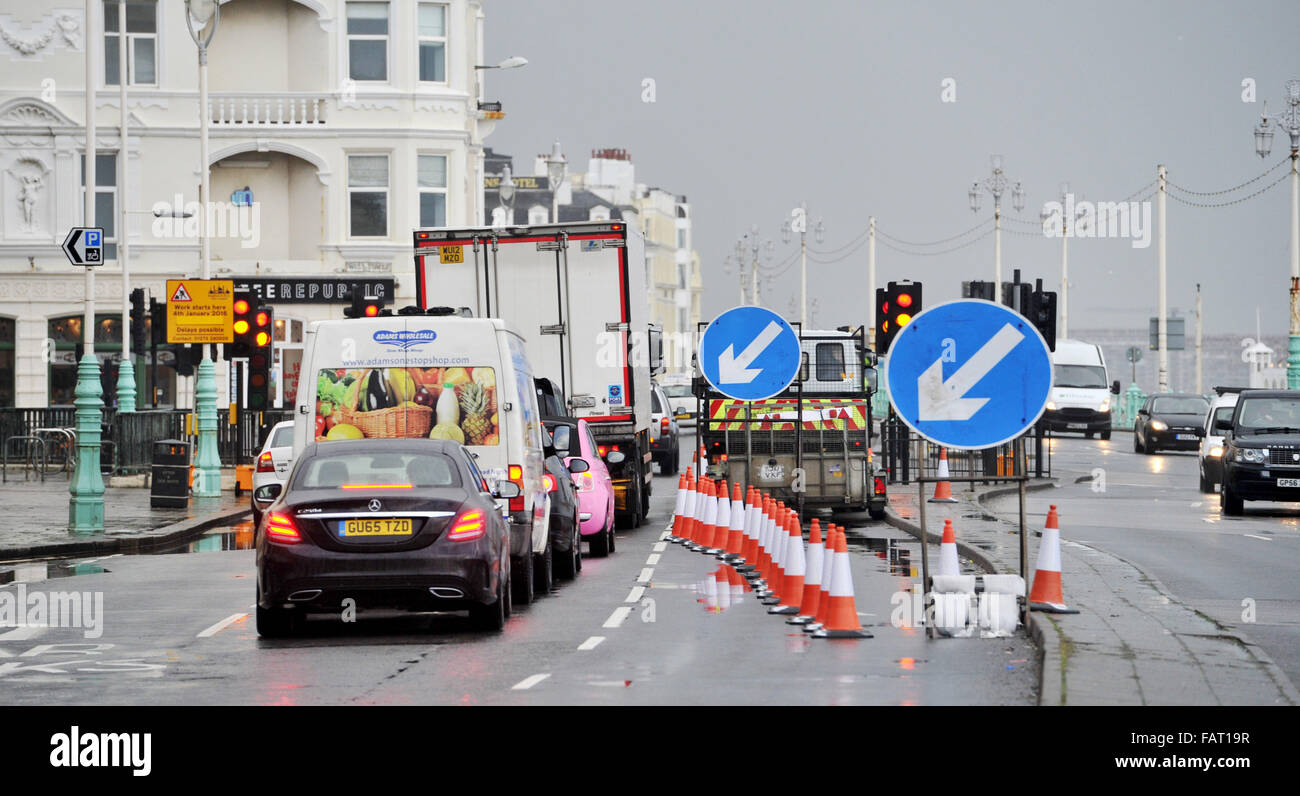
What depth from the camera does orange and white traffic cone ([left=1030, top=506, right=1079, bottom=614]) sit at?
546 inches

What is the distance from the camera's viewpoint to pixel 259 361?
31953mm

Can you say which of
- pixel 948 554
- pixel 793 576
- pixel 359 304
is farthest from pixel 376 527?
pixel 359 304

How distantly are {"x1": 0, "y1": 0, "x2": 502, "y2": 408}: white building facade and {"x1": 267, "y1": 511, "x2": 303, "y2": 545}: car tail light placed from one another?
37.6 metres

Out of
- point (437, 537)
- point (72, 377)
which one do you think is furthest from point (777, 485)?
point (72, 377)

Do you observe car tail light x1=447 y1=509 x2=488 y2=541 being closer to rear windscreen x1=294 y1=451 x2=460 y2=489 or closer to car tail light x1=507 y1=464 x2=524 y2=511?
rear windscreen x1=294 y1=451 x2=460 y2=489

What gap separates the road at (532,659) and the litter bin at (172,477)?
13.1 m

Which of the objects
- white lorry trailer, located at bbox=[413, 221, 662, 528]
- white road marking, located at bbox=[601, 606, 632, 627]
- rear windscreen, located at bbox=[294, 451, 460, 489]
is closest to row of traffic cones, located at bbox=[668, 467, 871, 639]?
white road marking, located at bbox=[601, 606, 632, 627]

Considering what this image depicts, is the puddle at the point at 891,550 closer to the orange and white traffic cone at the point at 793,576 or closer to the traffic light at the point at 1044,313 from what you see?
the orange and white traffic cone at the point at 793,576

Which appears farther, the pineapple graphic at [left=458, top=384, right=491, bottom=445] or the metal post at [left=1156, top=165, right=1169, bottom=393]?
the metal post at [left=1156, top=165, right=1169, bottom=393]

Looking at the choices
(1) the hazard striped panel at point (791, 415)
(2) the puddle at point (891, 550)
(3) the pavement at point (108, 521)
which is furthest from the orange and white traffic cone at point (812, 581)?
Result: (3) the pavement at point (108, 521)

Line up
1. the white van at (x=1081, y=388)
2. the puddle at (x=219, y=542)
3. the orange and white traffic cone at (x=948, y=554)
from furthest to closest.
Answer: the white van at (x=1081, y=388), the puddle at (x=219, y=542), the orange and white traffic cone at (x=948, y=554)

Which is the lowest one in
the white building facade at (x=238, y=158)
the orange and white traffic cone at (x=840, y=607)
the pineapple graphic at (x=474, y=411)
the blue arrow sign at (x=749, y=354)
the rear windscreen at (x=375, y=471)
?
→ the orange and white traffic cone at (x=840, y=607)

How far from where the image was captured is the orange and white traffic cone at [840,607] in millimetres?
13367

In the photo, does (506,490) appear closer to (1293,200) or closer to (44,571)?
(44,571)
